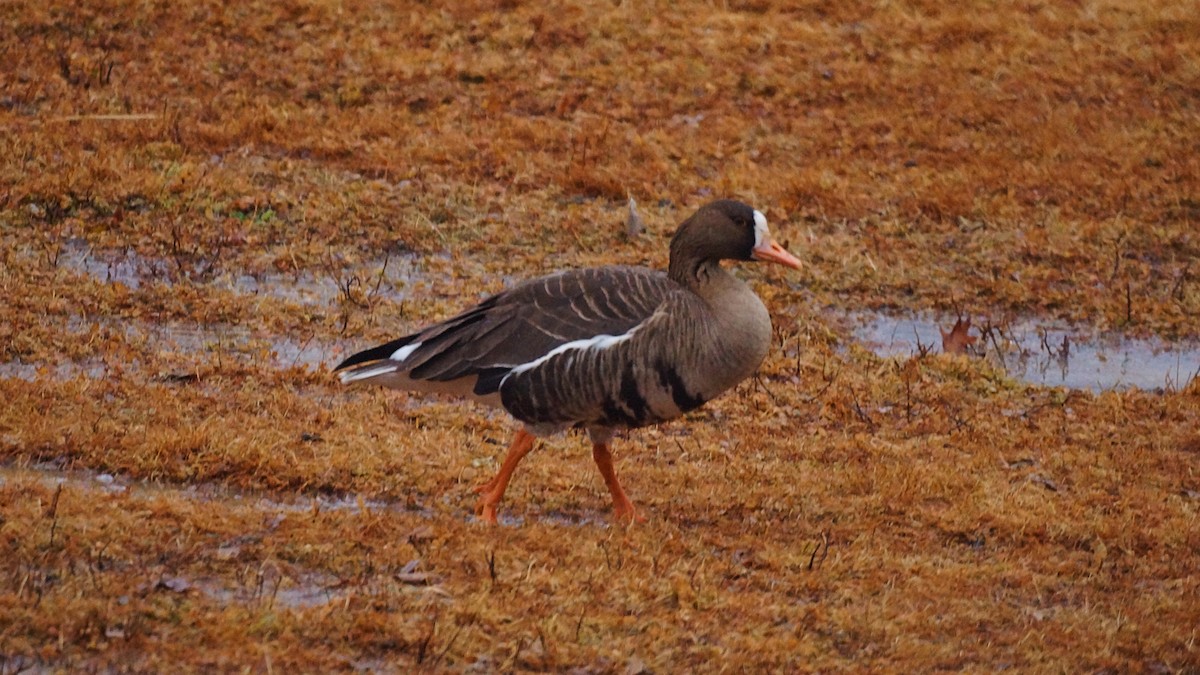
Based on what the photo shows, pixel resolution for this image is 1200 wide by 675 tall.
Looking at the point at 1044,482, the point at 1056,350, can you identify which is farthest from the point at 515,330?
the point at 1056,350

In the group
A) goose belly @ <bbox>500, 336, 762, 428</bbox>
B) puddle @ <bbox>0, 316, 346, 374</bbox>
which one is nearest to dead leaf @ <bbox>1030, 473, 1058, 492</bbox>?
goose belly @ <bbox>500, 336, 762, 428</bbox>

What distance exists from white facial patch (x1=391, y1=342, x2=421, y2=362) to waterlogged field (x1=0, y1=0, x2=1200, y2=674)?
0.64 meters

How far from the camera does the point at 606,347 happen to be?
23.6 feet

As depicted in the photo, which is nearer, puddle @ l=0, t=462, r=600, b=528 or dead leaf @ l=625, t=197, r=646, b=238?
puddle @ l=0, t=462, r=600, b=528

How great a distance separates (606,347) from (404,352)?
1.05 metres

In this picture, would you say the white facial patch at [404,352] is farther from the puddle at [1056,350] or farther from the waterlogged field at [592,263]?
the puddle at [1056,350]

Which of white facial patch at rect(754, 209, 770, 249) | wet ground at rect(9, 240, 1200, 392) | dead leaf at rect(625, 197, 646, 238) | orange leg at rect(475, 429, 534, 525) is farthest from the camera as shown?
dead leaf at rect(625, 197, 646, 238)

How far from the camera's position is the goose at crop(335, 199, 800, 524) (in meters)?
7.20

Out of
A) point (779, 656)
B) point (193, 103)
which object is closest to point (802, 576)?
point (779, 656)

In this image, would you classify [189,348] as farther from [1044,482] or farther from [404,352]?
[1044,482]

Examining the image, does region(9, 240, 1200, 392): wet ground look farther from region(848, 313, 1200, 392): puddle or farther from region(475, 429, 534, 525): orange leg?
region(475, 429, 534, 525): orange leg

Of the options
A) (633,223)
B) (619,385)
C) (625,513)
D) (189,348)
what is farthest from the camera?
(633,223)

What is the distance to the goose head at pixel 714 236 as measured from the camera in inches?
300

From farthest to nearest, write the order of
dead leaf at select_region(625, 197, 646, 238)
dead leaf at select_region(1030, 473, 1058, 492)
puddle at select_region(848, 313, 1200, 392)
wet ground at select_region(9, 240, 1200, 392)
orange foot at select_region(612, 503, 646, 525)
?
dead leaf at select_region(625, 197, 646, 238) → puddle at select_region(848, 313, 1200, 392) → wet ground at select_region(9, 240, 1200, 392) → dead leaf at select_region(1030, 473, 1058, 492) → orange foot at select_region(612, 503, 646, 525)
